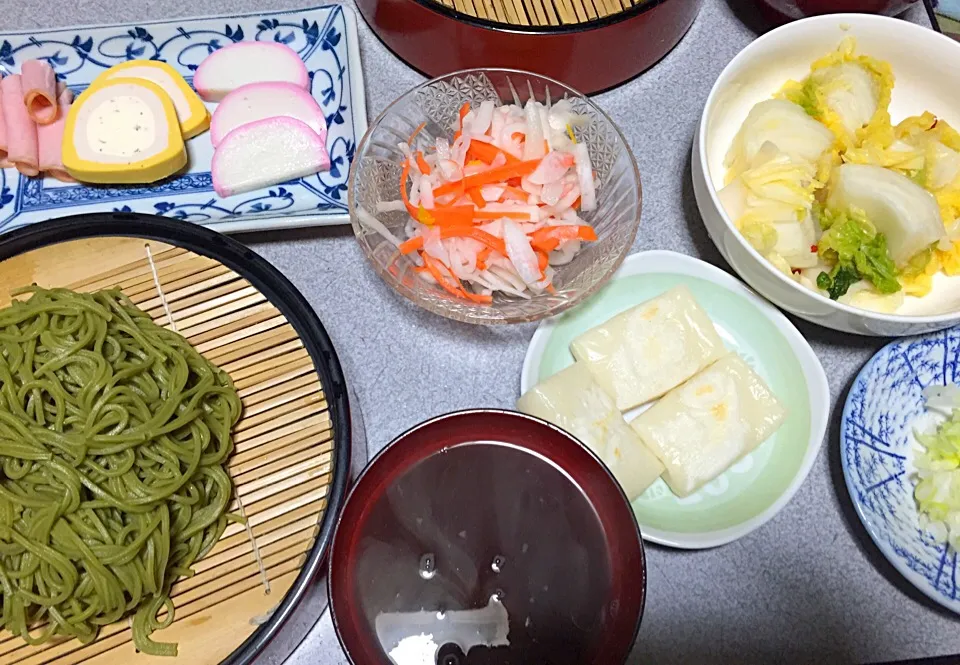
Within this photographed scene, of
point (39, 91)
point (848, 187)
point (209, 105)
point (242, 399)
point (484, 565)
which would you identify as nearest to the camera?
point (484, 565)

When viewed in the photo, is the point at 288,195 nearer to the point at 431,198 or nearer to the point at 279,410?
the point at 431,198

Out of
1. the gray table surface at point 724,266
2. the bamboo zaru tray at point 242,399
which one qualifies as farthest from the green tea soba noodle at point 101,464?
the gray table surface at point 724,266

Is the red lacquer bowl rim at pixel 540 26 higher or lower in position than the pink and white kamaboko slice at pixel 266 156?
higher

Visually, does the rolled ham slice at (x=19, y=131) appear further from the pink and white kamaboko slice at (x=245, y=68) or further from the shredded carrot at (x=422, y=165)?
the shredded carrot at (x=422, y=165)

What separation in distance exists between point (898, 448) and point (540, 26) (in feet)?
2.71

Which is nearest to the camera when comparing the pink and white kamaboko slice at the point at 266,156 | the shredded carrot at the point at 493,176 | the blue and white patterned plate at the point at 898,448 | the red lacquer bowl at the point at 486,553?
the red lacquer bowl at the point at 486,553

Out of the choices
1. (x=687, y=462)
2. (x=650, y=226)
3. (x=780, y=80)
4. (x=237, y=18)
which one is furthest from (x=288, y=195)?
(x=780, y=80)

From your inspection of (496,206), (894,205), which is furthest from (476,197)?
(894,205)

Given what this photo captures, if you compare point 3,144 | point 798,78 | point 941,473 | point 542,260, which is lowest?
point 941,473

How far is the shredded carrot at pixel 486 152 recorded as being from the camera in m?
1.10

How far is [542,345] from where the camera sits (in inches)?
43.3

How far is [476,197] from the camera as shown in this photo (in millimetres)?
1087

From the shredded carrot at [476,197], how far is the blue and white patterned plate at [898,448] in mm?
603

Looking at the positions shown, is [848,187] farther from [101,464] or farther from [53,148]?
[53,148]
